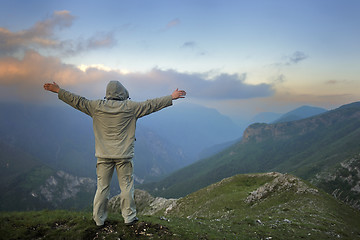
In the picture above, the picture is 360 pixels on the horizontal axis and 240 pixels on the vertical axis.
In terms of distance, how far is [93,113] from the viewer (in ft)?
29.5

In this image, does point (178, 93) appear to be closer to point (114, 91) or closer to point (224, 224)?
point (114, 91)

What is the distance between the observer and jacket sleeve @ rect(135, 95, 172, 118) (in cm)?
897

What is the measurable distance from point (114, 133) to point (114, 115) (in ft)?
2.43

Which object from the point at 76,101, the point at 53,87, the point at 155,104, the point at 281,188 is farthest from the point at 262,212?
the point at 53,87

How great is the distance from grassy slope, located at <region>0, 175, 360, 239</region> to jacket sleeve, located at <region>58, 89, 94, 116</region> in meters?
4.89

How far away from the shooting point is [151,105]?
903 cm

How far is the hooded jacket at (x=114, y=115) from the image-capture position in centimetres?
875

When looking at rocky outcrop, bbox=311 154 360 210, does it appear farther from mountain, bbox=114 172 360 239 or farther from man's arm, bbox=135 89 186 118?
man's arm, bbox=135 89 186 118

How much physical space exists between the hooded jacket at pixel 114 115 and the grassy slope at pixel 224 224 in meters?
3.07

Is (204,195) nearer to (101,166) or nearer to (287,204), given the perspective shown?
(287,204)

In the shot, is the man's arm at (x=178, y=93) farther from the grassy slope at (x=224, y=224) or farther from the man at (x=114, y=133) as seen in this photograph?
the grassy slope at (x=224, y=224)

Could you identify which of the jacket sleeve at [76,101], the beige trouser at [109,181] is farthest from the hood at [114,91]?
the beige trouser at [109,181]

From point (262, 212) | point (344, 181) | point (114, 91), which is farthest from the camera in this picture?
point (344, 181)

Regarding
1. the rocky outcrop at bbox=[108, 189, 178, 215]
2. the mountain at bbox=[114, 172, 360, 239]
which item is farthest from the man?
the rocky outcrop at bbox=[108, 189, 178, 215]
